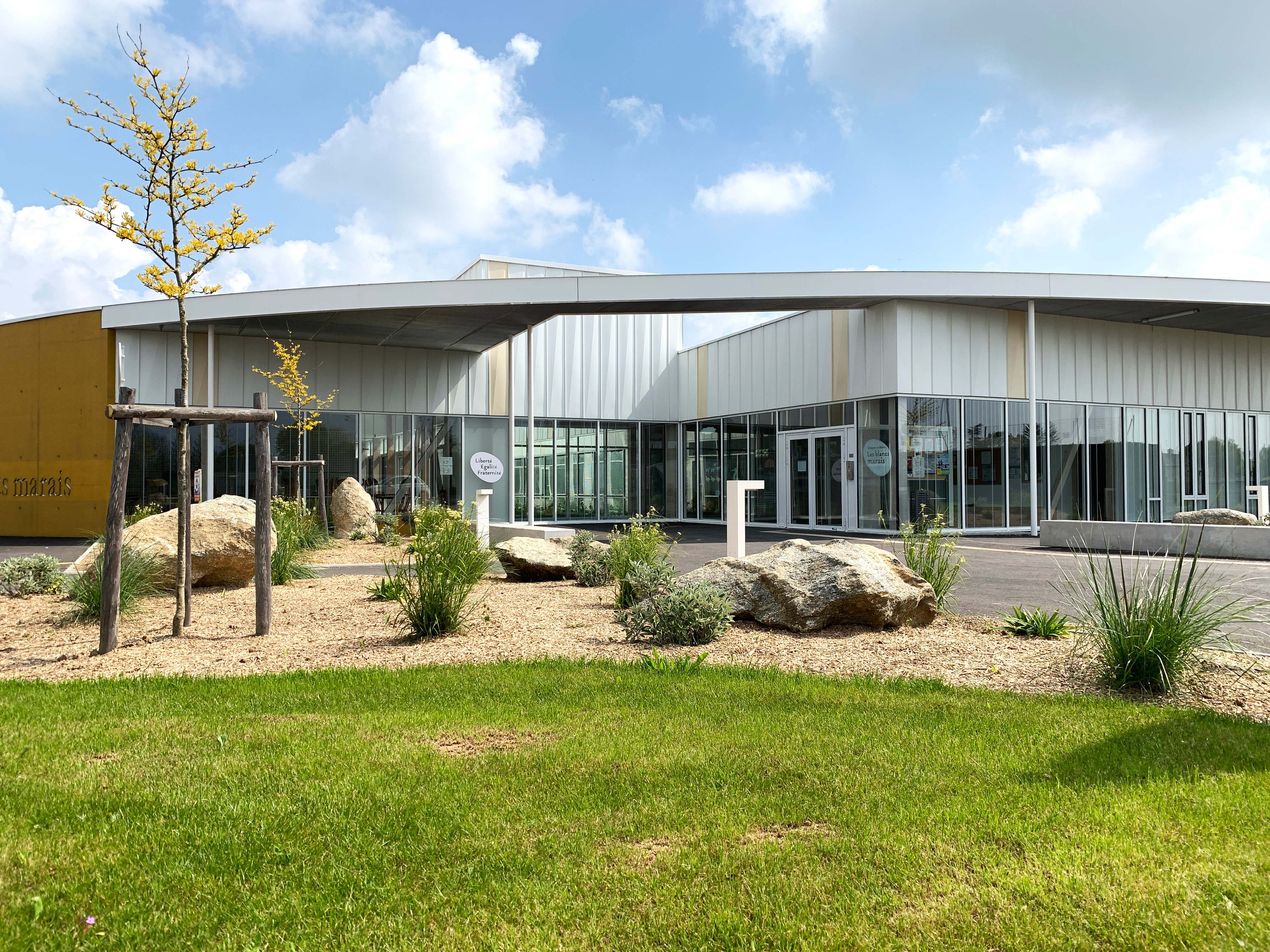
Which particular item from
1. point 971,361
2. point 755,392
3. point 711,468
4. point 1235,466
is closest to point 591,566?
point 971,361

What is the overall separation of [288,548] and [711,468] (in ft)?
56.4

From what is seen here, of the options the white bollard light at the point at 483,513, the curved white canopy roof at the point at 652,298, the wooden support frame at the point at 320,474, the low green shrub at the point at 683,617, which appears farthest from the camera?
the curved white canopy roof at the point at 652,298

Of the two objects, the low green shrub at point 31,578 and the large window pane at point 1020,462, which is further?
the large window pane at point 1020,462

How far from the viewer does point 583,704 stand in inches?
213

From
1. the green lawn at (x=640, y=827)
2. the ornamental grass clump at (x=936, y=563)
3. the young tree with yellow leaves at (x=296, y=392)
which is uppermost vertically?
the young tree with yellow leaves at (x=296, y=392)

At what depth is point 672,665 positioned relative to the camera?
6352 millimetres

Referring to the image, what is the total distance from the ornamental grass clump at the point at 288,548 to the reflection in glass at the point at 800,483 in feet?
42.7

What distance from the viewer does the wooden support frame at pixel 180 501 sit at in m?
7.18

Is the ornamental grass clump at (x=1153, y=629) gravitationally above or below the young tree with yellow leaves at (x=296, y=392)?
below

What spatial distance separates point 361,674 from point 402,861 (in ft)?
10.7

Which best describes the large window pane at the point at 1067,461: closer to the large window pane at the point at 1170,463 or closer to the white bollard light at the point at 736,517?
the large window pane at the point at 1170,463

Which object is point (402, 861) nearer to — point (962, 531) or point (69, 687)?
point (69, 687)

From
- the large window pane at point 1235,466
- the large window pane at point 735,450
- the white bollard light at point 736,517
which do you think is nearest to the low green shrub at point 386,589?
the white bollard light at point 736,517

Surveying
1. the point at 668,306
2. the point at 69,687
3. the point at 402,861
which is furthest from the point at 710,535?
the point at 402,861
